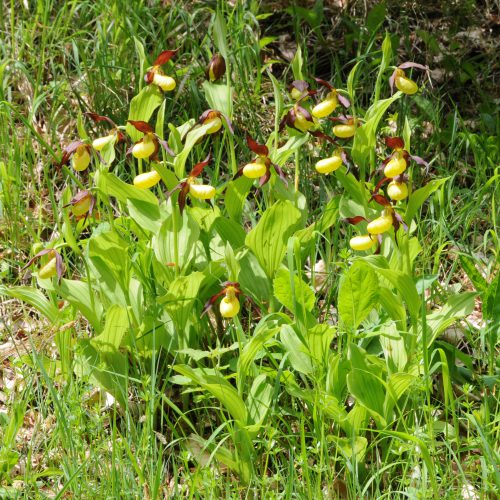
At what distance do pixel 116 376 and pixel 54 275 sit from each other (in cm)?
33

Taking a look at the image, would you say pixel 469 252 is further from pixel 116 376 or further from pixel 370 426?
pixel 116 376

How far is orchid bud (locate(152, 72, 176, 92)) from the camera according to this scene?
2.25 m

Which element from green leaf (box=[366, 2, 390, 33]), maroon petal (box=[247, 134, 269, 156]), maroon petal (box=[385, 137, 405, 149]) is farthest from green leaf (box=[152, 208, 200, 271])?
green leaf (box=[366, 2, 390, 33])

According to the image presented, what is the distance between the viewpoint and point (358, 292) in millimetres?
2064

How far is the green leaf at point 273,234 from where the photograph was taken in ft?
7.43

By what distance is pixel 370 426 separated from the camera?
2.18 m

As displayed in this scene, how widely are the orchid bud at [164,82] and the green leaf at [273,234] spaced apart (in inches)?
17.7

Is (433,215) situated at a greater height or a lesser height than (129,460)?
greater

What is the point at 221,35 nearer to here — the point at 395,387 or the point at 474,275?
the point at 474,275

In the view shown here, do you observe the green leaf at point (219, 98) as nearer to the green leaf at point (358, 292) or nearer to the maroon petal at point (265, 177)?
the maroon petal at point (265, 177)

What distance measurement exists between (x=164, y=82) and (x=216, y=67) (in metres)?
0.17

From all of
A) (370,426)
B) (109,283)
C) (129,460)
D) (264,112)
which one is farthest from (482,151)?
(129,460)

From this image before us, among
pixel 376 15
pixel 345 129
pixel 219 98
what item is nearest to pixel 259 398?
pixel 345 129

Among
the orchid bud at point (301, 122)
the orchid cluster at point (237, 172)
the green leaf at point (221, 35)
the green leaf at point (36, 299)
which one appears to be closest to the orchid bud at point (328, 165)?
the orchid cluster at point (237, 172)
